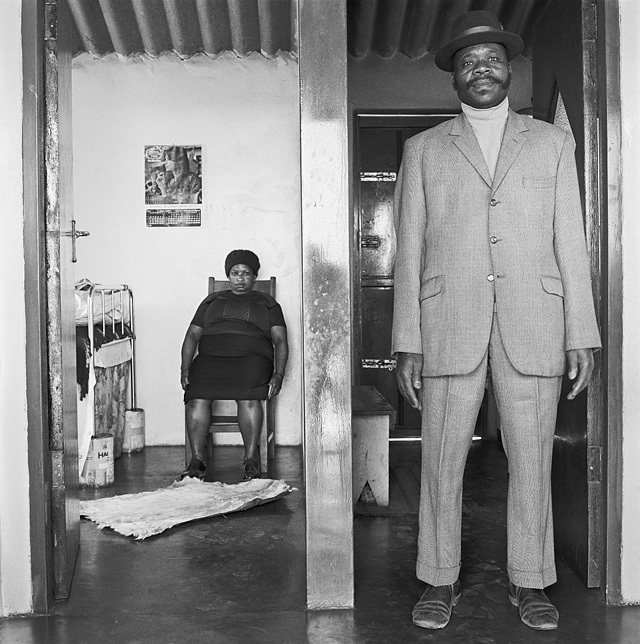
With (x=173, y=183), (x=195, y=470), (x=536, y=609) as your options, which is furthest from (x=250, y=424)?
(x=536, y=609)

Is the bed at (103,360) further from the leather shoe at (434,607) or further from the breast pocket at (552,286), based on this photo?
the breast pocket at (552,286)

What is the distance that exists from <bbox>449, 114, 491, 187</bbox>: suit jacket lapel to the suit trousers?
1.64 ft

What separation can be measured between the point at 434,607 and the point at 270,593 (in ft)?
2.16

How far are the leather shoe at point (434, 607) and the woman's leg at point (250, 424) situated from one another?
2.64m

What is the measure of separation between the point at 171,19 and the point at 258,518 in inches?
135

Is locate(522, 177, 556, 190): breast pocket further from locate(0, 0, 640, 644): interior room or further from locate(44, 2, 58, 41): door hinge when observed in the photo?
locate(0, 0, 640, 644): interior room

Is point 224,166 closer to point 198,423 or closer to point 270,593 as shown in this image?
point 198,423

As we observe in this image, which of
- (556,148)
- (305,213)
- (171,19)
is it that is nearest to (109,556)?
(305,213)

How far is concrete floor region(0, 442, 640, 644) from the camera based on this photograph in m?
2.76

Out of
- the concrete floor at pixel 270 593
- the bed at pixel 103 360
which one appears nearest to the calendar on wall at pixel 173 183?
the bed at pixel 103 360

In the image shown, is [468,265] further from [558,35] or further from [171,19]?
[171,19]

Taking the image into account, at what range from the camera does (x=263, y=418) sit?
5.57m

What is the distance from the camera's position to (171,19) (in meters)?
5.71

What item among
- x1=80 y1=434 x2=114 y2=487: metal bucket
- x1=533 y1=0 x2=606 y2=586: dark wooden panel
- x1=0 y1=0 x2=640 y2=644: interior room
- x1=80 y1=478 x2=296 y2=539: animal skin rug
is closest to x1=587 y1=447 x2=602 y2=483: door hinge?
x1=533 y1=0 x2=606 y2=586: dark wooden panel
